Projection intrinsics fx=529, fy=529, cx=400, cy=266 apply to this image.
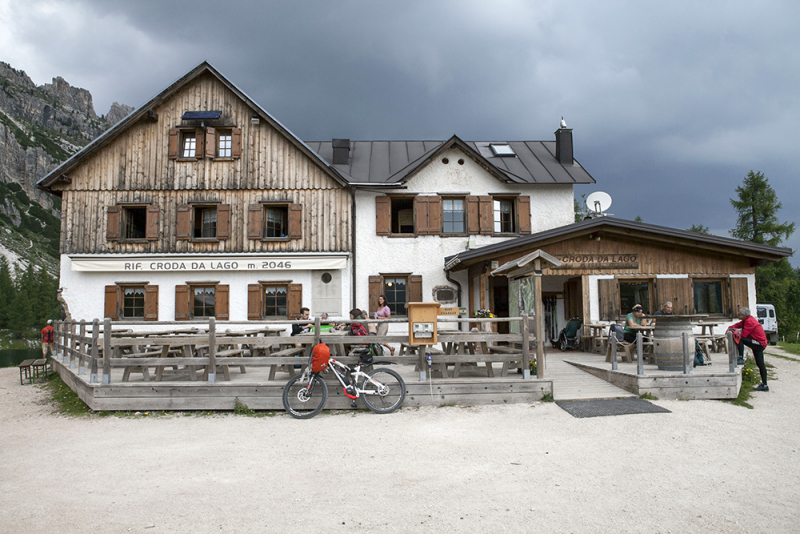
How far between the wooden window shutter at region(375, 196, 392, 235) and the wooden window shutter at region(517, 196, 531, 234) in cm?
412

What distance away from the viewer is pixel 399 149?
19.1m

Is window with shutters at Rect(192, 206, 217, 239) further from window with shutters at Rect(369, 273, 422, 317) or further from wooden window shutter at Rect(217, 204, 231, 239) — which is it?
window with shutters at Rect(369, 273, 422, 317)

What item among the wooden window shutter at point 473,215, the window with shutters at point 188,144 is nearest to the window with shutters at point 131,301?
the window with shutters at point 188,144

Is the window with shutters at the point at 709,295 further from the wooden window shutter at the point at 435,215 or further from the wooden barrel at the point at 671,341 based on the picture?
the wooden window shutter at the point at 435,215

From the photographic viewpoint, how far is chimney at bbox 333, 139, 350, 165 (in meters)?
17.9

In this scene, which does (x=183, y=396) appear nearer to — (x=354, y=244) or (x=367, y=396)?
(x=367, y=396)

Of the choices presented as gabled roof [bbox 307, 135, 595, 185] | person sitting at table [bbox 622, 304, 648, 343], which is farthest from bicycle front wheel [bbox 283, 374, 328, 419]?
gabled roof [bbox 307, 135, 595, 185]

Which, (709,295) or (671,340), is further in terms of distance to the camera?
(709,295)

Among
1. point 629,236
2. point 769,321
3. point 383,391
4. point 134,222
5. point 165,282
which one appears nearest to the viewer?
point 383,391

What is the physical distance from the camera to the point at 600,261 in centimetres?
1380

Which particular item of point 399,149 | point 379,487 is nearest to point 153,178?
point 399,149

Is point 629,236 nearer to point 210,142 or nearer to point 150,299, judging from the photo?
point 210,142

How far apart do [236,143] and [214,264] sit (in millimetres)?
3822

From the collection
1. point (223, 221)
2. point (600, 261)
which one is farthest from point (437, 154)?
Answer: point (223, 221)
